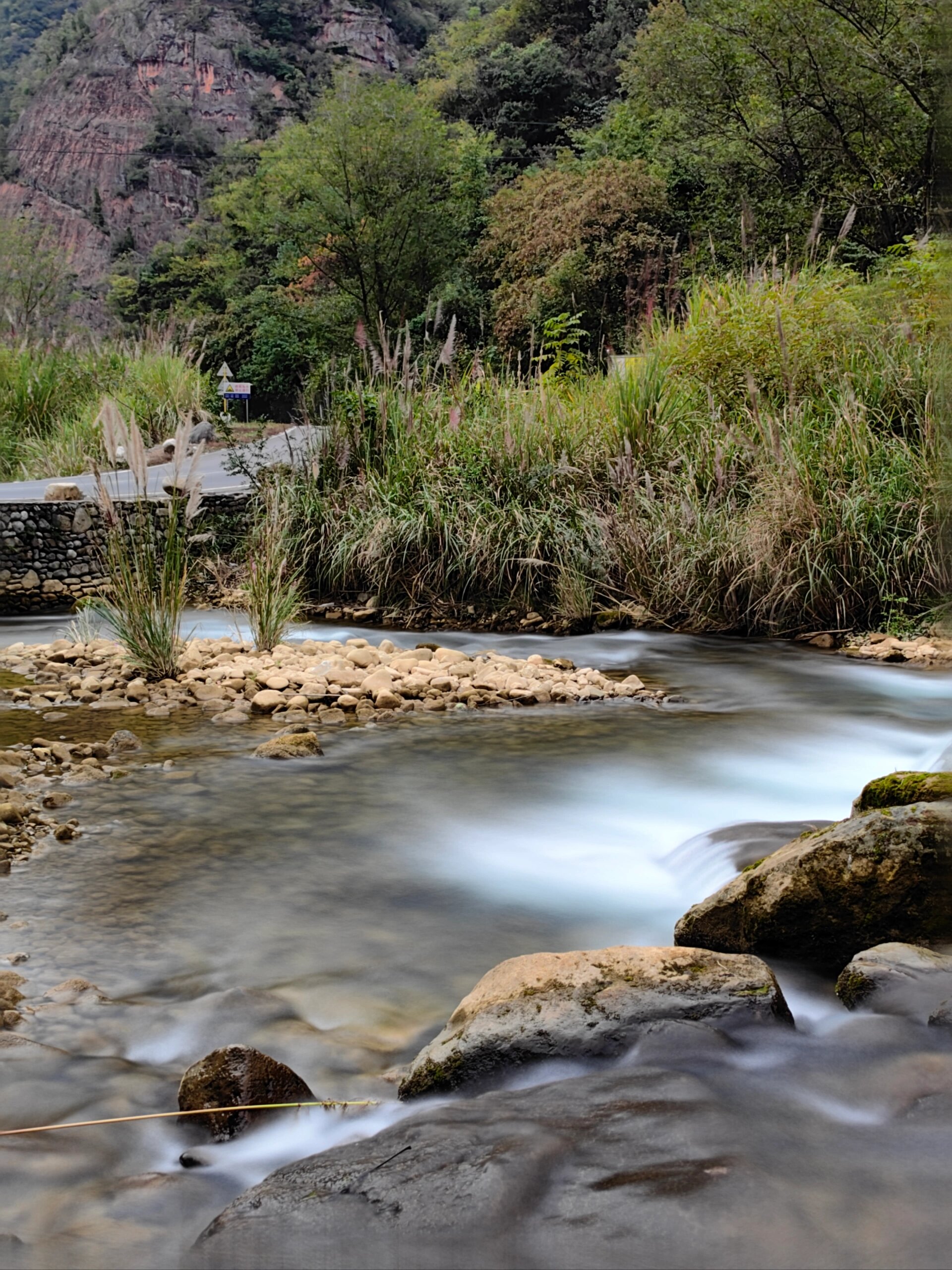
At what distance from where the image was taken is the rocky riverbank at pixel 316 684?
5332mm

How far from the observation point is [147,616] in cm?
565

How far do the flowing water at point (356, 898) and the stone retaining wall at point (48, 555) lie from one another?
178 inches

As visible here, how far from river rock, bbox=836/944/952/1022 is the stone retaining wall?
784 cm

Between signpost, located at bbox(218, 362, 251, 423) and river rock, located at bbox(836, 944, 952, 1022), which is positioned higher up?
signpost, located at bbox(218, 362, 251, 423)

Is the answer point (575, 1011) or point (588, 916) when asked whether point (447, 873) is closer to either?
point (588, 916)

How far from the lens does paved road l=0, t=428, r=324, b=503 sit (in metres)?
9.21

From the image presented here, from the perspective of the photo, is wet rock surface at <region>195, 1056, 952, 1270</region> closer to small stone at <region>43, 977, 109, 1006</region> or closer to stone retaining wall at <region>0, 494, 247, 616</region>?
small stone at <region>43, 977, 109, 1006</region>

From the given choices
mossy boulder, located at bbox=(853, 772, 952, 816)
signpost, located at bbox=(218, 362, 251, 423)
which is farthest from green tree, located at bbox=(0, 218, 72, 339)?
mossy boulder, located at bbox=(853, 772, 952, 816)

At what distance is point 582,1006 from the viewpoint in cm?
190

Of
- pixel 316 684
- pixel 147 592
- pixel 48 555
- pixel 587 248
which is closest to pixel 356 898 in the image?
pixel 316 684

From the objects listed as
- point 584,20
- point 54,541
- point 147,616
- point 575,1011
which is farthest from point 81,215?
point 575,1011

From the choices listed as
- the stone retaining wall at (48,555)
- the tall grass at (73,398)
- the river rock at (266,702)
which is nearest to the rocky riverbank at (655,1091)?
the river rock at (266,702)

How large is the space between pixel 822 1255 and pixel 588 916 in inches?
66.6

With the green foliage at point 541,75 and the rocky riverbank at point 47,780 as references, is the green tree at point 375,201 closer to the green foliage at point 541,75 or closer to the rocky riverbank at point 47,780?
the green foliage at point 541,75
